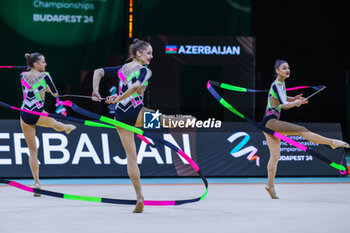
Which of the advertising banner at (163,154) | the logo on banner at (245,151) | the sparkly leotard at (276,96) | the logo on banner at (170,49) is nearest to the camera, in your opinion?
the sparkly leotard at (276,96)

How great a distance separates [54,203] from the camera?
813 centimetres

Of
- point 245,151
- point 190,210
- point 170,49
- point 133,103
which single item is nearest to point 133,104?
point 133,103

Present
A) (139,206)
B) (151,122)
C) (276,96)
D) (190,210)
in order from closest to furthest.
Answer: (139,206) → (190,210) → (276,96) → (151,122)

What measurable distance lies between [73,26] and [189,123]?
522 centimetres

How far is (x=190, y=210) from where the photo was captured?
752 centimetres

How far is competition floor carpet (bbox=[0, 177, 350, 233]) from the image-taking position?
625 cm

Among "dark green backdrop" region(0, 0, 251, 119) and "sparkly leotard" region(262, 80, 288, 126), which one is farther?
"dark green backdrop" region(0, 0, 251, 119)

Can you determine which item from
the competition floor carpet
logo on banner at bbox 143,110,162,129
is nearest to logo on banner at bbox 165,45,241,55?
logo on banner at bbox 143,110,162,129

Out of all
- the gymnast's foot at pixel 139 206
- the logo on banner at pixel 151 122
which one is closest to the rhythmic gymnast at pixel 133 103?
the gymnast's foot at pixel 139 206

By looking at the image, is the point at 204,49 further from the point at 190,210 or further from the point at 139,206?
the point at 139,206

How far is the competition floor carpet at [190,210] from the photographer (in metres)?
6.25

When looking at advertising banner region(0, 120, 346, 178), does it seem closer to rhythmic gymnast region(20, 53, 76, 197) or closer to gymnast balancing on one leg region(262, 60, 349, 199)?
rhythmic gymnast region(20, 53, 76, 197)

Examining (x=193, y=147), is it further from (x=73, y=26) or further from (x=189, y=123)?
(x=73, y=26)

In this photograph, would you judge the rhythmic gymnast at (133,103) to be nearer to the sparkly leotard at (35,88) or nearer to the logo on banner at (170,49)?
the sparkly leotard at (35,88)
